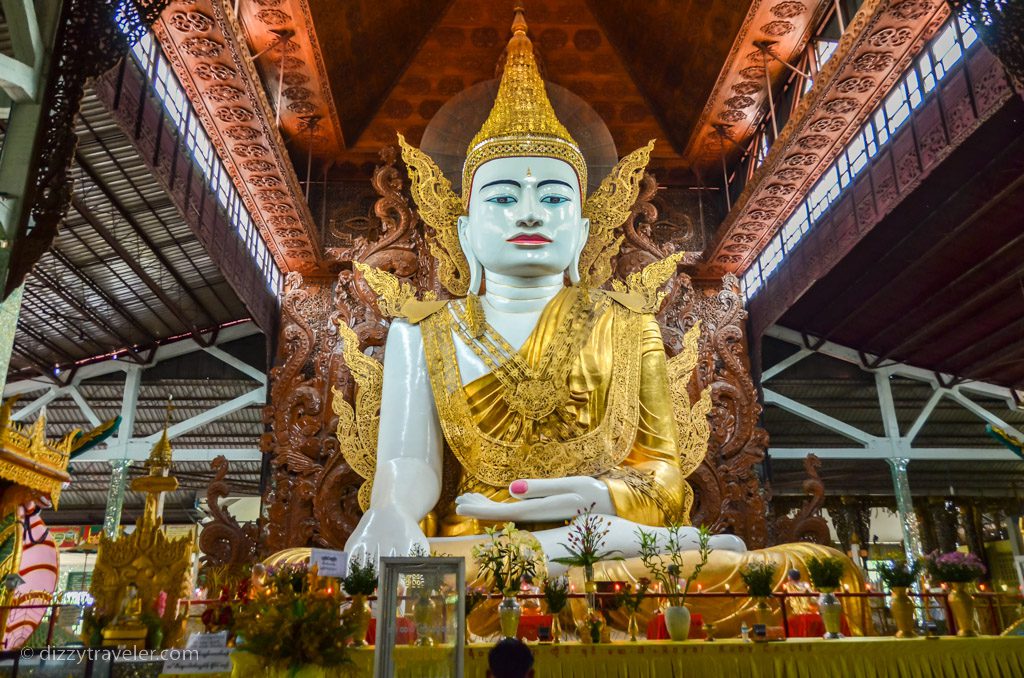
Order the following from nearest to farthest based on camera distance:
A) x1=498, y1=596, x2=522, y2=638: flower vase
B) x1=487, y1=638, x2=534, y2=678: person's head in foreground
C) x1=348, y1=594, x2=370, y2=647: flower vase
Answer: x1=487, y1=638, x2=534, y2=678: person's head in foreground, x1=348, y1=594, x2=370, y2=647: flower vase, x1=498, y1=596, x2=522, y2=638: flower vase

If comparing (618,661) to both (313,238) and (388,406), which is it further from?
(313,238)

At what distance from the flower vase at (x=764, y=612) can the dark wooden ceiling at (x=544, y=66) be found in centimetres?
413

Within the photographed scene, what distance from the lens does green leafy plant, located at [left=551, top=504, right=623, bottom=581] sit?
3699mm

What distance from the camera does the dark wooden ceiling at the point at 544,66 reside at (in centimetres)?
647

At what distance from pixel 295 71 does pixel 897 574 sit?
489 cm

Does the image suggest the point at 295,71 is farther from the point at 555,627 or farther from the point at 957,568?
the point at 957,568

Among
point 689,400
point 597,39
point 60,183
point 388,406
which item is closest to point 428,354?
point 388,406

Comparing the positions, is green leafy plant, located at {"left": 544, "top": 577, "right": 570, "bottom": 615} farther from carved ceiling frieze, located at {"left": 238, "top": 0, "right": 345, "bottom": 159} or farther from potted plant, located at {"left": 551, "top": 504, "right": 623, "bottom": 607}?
carved ceiling frieze, located at {"left": 238, "top": 0, "right": 345, "bottom": 159}

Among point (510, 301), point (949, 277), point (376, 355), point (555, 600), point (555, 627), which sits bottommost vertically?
point (555, 627)

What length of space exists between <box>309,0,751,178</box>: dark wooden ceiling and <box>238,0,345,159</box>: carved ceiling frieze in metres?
0.18

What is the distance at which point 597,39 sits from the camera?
6891 mm

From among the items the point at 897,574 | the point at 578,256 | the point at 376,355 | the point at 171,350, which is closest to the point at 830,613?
the point at 897,574

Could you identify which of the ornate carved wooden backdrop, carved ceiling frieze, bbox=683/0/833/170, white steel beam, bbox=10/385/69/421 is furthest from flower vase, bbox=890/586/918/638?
white steel beam, bbox=10/385/69/421

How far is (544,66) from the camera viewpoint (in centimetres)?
692
